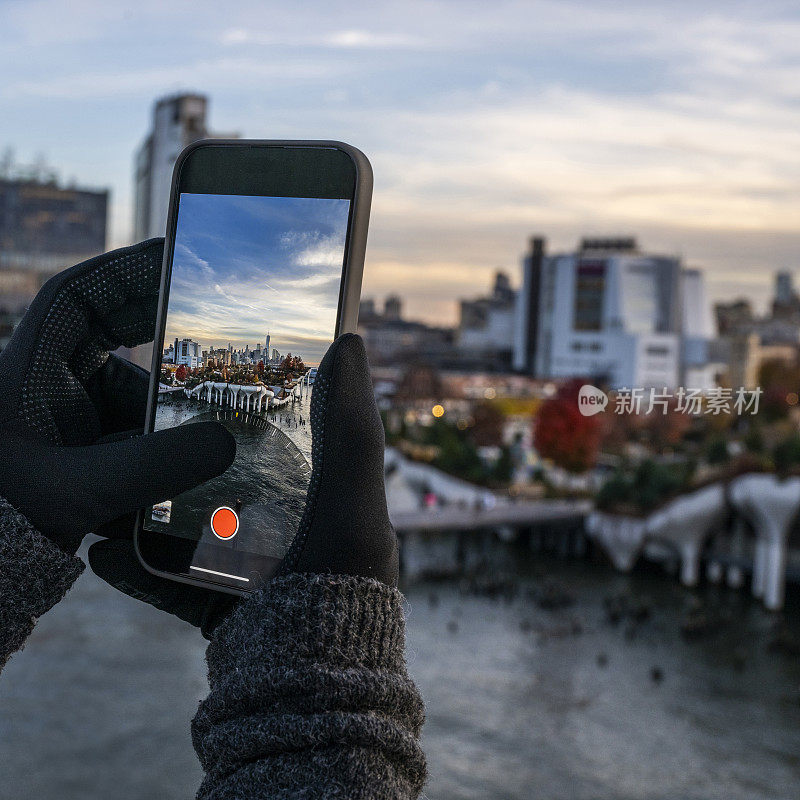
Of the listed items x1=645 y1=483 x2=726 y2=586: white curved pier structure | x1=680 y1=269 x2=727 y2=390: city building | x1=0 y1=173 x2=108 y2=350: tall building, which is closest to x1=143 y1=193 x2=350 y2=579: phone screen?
x1=645 y1=483 x2=726 y2=586: white curved pier structure

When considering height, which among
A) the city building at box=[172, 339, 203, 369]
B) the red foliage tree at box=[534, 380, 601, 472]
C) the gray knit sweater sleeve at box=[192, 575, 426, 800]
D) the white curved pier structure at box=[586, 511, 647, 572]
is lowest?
the white curved pier structure at box=[586, 511, 647, 572]

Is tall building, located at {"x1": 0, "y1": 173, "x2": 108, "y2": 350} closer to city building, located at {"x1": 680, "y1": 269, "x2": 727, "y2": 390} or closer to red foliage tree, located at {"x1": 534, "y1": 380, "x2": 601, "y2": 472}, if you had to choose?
red foliage tree, located at {"x1": 534, "y1": 380, "x2": 601, "y2": 472}

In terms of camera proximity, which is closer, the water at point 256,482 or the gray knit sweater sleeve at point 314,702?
the gray knit sweater sleeve at point 314,702

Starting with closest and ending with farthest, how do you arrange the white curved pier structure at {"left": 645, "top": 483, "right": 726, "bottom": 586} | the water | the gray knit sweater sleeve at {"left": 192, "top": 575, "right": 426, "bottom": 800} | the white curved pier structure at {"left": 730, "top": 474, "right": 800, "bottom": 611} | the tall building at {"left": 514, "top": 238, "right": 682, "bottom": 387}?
the gray knit sweater sleeve at {"left": 192, "top": 575, "right": 426, "bottom": 800}
the water
the white curved pier structure at {"left": 730, "top": 474, "right": 800, "bottom": 611}
the white curved pier structure at {"left": 645, "top": 483, "right": 726, "bottom": 586}
the tall building at {"left": 514, "top": 238, "right": 682, "bottom": 387}

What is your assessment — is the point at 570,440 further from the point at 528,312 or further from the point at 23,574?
the point at 23,574

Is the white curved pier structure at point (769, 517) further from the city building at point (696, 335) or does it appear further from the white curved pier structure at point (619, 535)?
the city building at point (696, 335)

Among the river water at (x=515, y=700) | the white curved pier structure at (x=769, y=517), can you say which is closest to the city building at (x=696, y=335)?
the white curved pier structure at (x=769, y=517)

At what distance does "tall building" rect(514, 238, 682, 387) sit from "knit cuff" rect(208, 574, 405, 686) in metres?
17.1

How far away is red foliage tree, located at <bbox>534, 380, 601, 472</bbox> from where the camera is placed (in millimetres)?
13391

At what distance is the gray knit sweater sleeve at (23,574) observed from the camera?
17.0 inches

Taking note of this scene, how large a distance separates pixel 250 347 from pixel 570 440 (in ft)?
43.7

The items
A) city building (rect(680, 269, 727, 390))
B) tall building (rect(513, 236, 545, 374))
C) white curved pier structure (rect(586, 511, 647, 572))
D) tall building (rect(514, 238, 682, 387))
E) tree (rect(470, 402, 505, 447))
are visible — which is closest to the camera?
white curved pier structure (rect(586, 511, 647, 572))

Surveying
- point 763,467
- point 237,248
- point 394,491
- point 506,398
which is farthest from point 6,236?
point 237,248

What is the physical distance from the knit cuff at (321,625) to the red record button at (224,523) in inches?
3.4
